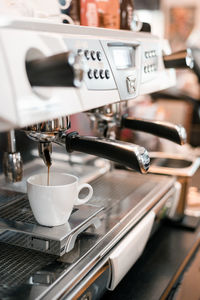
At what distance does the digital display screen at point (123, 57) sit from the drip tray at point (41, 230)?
0.28 meters

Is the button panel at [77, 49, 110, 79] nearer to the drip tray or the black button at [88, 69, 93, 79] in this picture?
the black button at [88, 69, 93, 79]

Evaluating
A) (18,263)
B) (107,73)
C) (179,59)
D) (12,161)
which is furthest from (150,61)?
(18,263)

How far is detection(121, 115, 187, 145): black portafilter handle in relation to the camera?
848 mm

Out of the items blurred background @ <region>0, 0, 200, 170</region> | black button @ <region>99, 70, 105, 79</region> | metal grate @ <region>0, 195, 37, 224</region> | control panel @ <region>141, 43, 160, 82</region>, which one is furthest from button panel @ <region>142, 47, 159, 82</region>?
metal grate @ <region>0, 195, 37, 224</region>

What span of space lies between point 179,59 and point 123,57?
0.86 feet

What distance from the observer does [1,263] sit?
604 mm

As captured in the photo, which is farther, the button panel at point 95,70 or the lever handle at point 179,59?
the lever handle at point 179,59

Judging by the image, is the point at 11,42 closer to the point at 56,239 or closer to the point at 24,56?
the point at 24,56

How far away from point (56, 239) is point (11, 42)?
12.8 inches

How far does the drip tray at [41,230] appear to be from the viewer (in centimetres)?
61

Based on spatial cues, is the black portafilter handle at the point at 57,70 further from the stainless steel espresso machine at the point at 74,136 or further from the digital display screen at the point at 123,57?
the digital display screen at the point at 123,57

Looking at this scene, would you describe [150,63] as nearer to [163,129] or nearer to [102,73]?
[163,129]

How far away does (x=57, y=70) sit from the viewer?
0.42 m

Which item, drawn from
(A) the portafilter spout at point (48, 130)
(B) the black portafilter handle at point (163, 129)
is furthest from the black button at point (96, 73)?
(B) the black portafilter handle at point (163, 129)
